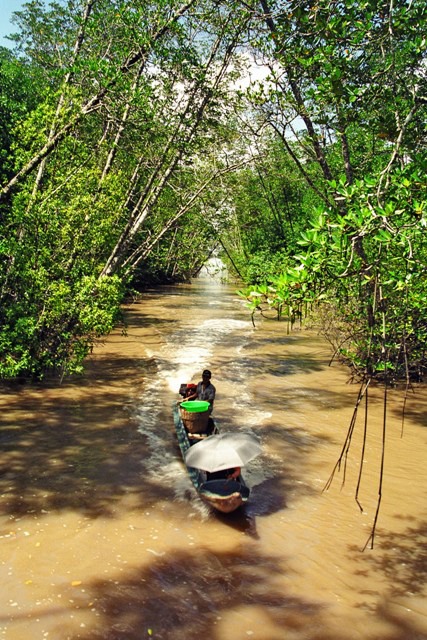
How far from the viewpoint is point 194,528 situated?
8055 mm

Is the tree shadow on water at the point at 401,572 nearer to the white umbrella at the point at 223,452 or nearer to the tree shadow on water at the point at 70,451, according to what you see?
the white umbrella at the point at 223,452

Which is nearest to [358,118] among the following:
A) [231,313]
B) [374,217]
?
[374,217]

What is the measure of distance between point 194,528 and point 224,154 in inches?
675

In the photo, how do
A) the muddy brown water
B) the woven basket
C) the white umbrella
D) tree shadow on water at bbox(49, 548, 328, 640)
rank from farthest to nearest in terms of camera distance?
the woven basket < the white umbrella < the muddy brown water < tree shadow on water at bbox(49, 548, 328, 640)

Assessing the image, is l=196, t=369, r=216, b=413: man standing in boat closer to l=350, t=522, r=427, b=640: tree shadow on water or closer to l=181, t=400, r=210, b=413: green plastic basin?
l=181, t=400, r=210, b=413: green plastic basin

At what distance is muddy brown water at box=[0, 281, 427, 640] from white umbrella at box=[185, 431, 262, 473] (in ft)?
3.12

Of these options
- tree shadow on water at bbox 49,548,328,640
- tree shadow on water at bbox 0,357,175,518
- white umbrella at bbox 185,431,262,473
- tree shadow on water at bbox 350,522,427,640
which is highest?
white umbrella at bbox 185,431,262,473

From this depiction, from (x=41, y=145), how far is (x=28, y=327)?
4.63m

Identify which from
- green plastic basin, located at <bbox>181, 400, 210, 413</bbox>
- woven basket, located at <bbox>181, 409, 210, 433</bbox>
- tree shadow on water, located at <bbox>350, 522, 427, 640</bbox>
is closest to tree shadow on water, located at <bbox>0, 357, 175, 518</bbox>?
woven basket, located at <bbox>181, 409, 210, 433</bbox>

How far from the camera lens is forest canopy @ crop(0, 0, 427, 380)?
5.16m

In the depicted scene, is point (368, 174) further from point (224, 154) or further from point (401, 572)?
point (224, 154)

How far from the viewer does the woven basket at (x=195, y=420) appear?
10.8m

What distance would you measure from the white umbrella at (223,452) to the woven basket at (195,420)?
2.12 meters

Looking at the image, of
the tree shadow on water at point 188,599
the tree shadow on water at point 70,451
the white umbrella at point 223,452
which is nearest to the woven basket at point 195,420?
the tree shadow on water at point 70,451
